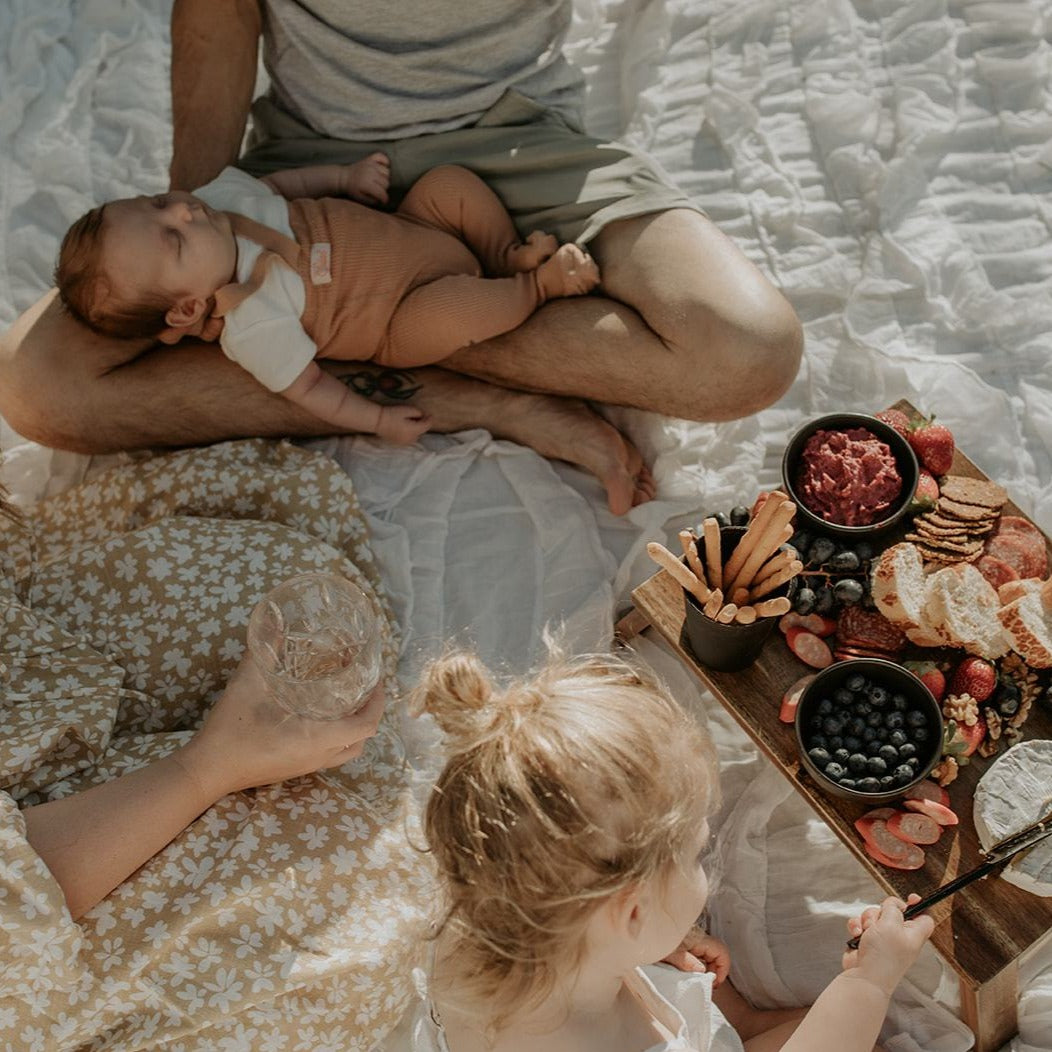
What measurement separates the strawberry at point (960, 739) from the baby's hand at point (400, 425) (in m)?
0.85

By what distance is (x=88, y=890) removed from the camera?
1.24 m

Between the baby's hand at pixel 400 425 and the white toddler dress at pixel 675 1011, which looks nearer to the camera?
the white toddler dress at pixel 675 1011

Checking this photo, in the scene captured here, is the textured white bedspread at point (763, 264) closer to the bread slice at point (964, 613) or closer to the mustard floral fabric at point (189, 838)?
the mustard floral fabric at point (189, 838)

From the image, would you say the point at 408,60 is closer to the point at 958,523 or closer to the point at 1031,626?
the point at 958,523

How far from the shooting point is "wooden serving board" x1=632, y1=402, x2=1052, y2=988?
1.26 metres

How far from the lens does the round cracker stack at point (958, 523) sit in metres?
1.44

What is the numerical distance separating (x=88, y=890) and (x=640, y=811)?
574 mm

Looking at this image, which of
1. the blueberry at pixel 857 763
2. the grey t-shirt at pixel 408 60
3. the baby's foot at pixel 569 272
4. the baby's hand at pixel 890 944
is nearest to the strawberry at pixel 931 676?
the blueberry at pixel 857 763

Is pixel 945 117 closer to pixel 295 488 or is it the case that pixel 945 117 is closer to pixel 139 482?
pixel 295 488

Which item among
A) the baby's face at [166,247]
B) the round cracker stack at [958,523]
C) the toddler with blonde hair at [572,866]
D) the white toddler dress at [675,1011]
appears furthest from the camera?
the baby's face at [166,247]

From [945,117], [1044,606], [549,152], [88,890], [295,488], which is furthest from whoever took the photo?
[945,117]

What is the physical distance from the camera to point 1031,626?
1338 mm

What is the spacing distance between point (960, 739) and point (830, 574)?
234 millimetres

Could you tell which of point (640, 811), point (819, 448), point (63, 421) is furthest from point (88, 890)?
point (819, 448)
